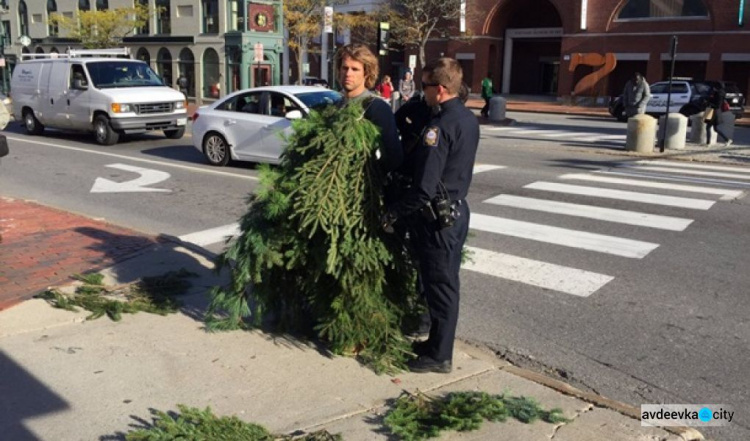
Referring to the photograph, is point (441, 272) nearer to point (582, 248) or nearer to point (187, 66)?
point (582, 248)

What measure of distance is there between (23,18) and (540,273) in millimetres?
62116

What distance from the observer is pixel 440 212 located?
13.2 feet

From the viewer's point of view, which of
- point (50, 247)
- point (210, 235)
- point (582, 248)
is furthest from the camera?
point (210, 235)

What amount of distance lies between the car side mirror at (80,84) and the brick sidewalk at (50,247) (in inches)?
340

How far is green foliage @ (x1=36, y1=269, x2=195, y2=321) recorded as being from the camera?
5.16m

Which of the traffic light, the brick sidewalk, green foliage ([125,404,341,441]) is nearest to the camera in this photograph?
green foliage ([125,404,341,441])

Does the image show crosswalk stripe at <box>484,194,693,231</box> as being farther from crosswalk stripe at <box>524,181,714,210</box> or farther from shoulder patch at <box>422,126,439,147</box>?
shoulder patch at <box>422,126,439,147</box>

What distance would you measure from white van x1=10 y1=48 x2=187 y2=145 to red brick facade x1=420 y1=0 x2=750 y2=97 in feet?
93.9

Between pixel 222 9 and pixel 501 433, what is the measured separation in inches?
1741

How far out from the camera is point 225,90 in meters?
44.9

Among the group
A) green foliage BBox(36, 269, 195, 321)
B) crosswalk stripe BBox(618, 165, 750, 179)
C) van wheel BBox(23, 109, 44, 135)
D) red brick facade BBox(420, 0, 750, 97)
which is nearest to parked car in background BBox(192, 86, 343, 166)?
crosswalk stripe BBox(618, 165, 750, 179)

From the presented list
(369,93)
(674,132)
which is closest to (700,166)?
(674,132)

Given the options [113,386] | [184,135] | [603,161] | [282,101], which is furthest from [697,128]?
[113,386]

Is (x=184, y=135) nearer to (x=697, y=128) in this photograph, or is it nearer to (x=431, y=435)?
(x=697, y=128)
